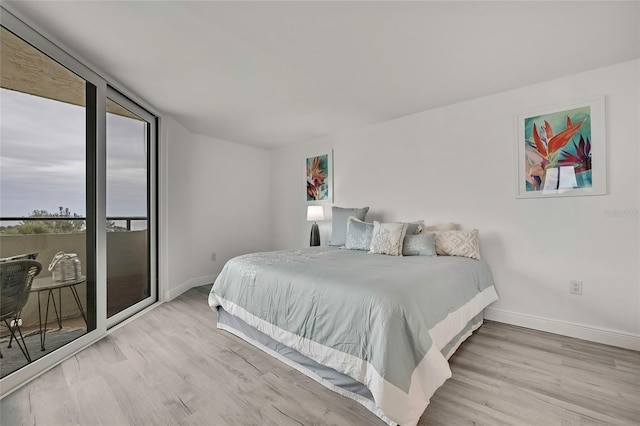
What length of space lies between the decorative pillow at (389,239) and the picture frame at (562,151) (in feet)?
3.99

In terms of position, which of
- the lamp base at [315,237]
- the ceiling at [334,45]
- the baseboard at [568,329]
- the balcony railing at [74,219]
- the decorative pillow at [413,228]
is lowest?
the baseboard at [568,329]

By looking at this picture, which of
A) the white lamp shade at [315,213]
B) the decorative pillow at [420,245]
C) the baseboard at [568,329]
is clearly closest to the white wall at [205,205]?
the white lamp shade at [315,213]

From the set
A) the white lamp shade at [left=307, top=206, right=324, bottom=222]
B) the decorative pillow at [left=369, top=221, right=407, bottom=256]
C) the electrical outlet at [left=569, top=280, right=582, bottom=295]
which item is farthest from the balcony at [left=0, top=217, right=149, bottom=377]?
the electrical outlet at [left=569, top=280, right=582, bottom=295]

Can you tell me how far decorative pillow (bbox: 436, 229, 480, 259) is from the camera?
115 inches

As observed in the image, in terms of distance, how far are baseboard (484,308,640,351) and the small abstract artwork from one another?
2693 millimetres

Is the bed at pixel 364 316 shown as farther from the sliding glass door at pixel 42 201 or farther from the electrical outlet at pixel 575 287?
the sliding glass door at pixel 42 201

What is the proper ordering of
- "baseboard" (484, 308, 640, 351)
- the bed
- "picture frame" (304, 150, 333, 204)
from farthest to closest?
1. "picture frame" (304, 150, 333, 204)
2. "baseboard" (484, 308, 640, 351)
3. the bed

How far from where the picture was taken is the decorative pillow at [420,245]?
2.92 meters

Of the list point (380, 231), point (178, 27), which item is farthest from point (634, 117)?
point (178, 27)

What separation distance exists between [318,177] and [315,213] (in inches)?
26.1

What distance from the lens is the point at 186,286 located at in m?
4.29

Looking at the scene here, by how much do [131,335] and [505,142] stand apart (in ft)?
13.5

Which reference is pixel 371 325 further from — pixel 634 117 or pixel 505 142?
pixel 634 117

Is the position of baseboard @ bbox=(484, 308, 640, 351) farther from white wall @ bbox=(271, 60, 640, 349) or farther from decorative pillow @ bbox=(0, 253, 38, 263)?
Answer: decorative pillow @ bbox=(0, 253, 38, 263)
